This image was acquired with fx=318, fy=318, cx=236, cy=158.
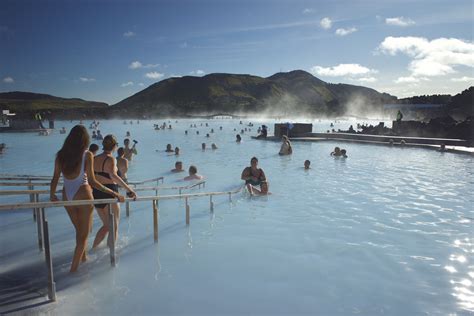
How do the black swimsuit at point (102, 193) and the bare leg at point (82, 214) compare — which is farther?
the black swimsuit at point (102, 193)

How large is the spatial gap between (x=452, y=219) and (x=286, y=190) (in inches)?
172

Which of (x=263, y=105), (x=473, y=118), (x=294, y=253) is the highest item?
(x=263, y=105)

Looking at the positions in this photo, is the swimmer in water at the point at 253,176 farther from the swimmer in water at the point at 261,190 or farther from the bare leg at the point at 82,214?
the bare leg at the point at 82,214

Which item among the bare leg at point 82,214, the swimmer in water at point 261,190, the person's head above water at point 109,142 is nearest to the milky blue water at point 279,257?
the swimmer in water at point 261,190

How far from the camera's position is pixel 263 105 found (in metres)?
158

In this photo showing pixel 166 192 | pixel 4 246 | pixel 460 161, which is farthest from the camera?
pixel 460 161

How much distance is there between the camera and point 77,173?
363 centimetres

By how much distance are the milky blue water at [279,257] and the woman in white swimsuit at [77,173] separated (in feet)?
3.01

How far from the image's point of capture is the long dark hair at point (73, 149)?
11.5ft

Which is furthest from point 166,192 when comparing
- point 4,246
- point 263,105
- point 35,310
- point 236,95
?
point 236,95

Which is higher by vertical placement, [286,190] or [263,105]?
[263,105]

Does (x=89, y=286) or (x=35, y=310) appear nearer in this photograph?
(x=35, y=310)

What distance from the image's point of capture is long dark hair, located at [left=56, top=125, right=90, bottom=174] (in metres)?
3.50

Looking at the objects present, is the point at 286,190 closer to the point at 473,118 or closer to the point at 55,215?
the point at 55,215
